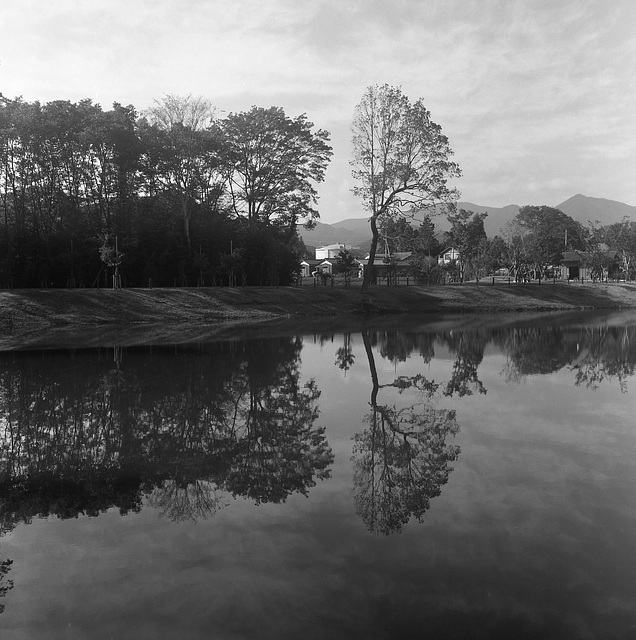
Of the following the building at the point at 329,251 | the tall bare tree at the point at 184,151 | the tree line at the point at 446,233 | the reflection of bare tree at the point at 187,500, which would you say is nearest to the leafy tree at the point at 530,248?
the tree line at the point at 446,233

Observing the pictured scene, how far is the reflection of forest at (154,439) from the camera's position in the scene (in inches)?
241

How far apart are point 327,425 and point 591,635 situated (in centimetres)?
535

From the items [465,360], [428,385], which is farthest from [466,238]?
[428,385]

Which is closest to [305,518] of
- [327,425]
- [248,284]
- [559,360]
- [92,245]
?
[327,425]

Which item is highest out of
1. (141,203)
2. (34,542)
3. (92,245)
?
(141,203)

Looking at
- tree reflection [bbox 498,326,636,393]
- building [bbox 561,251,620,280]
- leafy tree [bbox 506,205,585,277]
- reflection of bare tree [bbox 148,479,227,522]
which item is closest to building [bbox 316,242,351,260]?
building [bbox 561,251,620,280]

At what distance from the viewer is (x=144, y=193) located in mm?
44031

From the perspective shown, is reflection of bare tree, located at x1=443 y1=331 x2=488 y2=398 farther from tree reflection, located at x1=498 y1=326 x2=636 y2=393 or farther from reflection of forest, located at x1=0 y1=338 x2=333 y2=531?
reflection of forest, located at x1=0 y1=338 x2=333 y2=531

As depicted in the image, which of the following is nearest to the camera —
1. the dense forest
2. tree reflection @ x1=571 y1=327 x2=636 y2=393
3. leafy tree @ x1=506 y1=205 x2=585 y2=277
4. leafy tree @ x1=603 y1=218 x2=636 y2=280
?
tree reflection @ x1=571 y1=327 x2=636 y2=393

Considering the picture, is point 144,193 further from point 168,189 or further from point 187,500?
point 187,500

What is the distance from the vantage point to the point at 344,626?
379 cm

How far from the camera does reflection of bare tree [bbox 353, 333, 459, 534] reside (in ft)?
18.4

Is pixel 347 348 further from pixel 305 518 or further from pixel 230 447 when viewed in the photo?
pixel 305 518

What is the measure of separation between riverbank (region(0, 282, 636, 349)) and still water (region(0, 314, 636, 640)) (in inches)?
535
